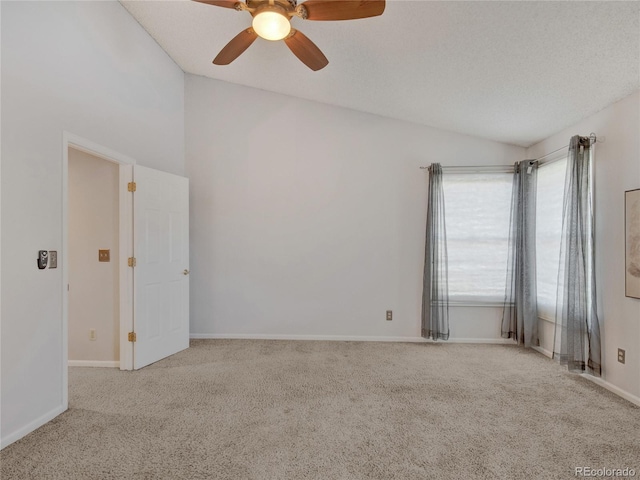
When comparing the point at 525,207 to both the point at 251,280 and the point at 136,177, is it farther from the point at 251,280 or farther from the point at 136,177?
the point at 136,177

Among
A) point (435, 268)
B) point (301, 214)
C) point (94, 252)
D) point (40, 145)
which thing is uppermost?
point (40, 145)

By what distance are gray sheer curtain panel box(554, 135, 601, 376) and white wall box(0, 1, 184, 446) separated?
13.9 feet

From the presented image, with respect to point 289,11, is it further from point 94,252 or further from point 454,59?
point 94,252

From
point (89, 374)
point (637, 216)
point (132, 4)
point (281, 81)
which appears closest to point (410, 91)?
point (281, 81)

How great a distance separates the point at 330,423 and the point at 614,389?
2.44 meters

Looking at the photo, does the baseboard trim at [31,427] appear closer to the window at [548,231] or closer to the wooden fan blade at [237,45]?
the wooden fan blade at [237,45]

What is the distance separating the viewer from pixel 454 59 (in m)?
2.70

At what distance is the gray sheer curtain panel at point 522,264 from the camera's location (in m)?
3.81

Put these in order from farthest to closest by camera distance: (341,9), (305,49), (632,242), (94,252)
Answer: (94,252) → (632,242) → (305,49) → (341,9)

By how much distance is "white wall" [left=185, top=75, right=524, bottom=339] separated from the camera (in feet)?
13.7

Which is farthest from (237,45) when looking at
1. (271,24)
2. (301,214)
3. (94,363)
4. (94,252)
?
(94,363)

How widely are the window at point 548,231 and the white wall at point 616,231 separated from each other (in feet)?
1.58

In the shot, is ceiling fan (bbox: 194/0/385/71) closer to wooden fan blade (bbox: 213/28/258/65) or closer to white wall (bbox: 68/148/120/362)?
wooden fan blade (bbox: 213/28/258/65)

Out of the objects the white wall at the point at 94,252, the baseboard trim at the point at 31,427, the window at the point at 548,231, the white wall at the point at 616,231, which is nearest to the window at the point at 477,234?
the window at the point at 548,231
